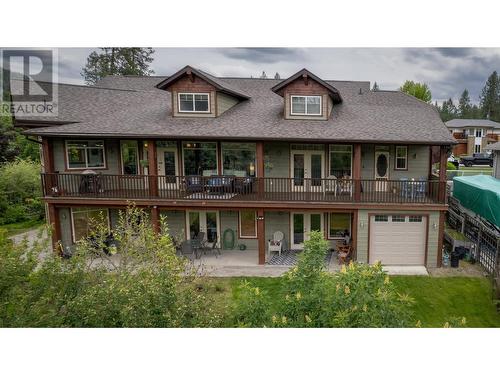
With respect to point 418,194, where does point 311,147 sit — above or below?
above

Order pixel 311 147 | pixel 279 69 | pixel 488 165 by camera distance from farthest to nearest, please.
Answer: pixel 488 165 → pixel 279 69 → pixel 311 147

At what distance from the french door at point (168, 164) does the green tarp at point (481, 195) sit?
47.0 feet

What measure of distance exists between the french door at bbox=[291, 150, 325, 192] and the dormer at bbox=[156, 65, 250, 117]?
14.7 feet

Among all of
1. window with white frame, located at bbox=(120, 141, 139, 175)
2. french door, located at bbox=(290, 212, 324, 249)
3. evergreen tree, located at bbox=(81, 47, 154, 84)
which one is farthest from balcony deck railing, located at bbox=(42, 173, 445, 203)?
evergreen tree, located at bbox=(81, 47, 154, 84)

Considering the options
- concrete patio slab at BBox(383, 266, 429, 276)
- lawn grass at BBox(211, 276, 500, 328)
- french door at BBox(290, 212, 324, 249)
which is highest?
french door at BBox(290, 212, 324, 249)

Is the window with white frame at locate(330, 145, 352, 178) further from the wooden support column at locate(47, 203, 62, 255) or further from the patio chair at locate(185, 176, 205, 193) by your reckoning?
the wooden support column at locate(47, 203, 62, 255)

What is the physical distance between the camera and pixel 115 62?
40031 mm

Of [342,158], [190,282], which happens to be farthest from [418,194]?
[190,282]

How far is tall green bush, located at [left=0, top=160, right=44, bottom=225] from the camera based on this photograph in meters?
21.7

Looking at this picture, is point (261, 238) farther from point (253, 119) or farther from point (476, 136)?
point (476, 136)

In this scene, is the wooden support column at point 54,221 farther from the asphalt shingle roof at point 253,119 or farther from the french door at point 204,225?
the french door at point 204,225

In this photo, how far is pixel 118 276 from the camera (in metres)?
7.10

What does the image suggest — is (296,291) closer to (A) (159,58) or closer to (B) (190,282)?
(B) (190,282)

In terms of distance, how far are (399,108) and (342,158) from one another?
4.90 meters
